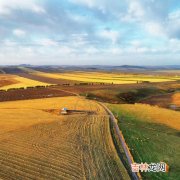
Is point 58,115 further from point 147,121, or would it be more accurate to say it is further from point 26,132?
point 147,121

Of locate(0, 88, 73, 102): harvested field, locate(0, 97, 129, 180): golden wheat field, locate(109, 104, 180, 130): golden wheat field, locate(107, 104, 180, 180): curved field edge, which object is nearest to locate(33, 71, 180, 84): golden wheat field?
locate(0, 88, 73, 102): harvested field

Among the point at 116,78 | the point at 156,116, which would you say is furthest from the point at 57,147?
the point at 116,78

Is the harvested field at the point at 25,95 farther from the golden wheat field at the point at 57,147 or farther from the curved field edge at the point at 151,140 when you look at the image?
the curved field edge at the point at 151,140

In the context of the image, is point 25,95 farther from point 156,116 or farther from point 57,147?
point 57,147

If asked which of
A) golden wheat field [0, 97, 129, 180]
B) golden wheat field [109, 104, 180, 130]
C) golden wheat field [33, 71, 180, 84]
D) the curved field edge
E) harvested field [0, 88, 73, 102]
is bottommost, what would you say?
golden wheat field [33, 71, 180, 84]

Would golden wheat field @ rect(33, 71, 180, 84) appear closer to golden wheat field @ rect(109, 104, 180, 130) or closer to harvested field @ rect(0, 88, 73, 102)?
harvested field @ rect(0, 88, 73, 102)

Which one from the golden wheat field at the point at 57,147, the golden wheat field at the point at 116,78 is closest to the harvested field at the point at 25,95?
the golden wheat field at the point at 57,147
